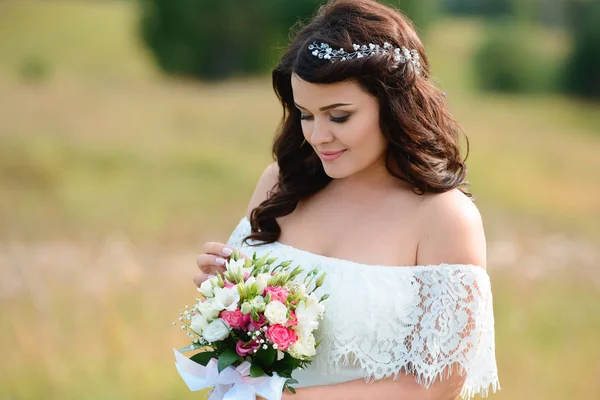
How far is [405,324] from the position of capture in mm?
3131

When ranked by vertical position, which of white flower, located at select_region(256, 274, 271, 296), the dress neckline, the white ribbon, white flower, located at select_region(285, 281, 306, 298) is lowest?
the white ribbon

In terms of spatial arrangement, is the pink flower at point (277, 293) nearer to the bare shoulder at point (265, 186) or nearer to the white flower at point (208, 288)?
the white flower at point (208, 288)

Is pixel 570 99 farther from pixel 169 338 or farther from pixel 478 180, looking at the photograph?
pixel 169 338

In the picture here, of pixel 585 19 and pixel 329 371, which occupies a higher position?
pixel 329 371

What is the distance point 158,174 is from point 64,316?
7.79 meters

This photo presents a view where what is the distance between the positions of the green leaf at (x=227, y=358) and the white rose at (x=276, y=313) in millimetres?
202

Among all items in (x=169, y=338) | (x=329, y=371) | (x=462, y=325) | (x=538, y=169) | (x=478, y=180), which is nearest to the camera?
(x=462, y=325)

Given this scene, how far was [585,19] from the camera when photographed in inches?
938

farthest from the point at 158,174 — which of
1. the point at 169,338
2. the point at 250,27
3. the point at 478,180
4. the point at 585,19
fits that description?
the point at 585,19

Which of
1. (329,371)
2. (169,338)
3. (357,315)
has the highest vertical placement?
(357,315)

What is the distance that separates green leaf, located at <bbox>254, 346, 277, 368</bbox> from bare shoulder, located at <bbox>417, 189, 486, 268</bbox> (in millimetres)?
654

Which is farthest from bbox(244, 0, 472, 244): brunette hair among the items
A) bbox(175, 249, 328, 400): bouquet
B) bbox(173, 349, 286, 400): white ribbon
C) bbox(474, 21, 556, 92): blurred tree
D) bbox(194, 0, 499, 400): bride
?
bbox(474, 21, 556, 92): blurred tree

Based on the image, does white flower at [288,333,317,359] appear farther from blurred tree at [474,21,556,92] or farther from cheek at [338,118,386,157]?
blurred tree at [474,21,556,92]

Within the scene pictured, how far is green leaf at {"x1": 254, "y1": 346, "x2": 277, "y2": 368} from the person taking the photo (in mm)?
2898
